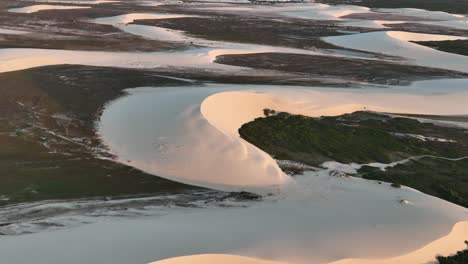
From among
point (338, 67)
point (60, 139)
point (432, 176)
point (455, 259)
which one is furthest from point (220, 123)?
point (338, 67)

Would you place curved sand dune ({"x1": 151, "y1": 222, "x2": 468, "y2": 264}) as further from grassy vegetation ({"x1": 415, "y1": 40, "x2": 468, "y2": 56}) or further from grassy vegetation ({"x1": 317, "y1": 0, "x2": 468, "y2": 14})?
grassy vegetation ({"x1": 317, "y1": 0, "x2": 468, "y2": 14})

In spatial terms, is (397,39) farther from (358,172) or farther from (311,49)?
(358,172)

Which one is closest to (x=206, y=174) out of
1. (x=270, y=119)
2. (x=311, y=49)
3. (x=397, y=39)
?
(x=270, y=119)

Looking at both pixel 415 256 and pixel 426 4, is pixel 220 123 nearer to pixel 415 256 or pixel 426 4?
pixel 415 256

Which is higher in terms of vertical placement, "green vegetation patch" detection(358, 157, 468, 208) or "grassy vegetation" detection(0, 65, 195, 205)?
"grassy vegetation" detection(0, 65, 195, 205)

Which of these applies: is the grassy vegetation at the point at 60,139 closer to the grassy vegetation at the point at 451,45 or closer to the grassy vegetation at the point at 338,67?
the grassy vegetation at the point at 338,67

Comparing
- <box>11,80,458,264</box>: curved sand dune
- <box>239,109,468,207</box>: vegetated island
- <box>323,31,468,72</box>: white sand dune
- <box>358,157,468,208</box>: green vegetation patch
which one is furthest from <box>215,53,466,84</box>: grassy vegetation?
<box>358,157,468,208</box>: green vegetation patch
